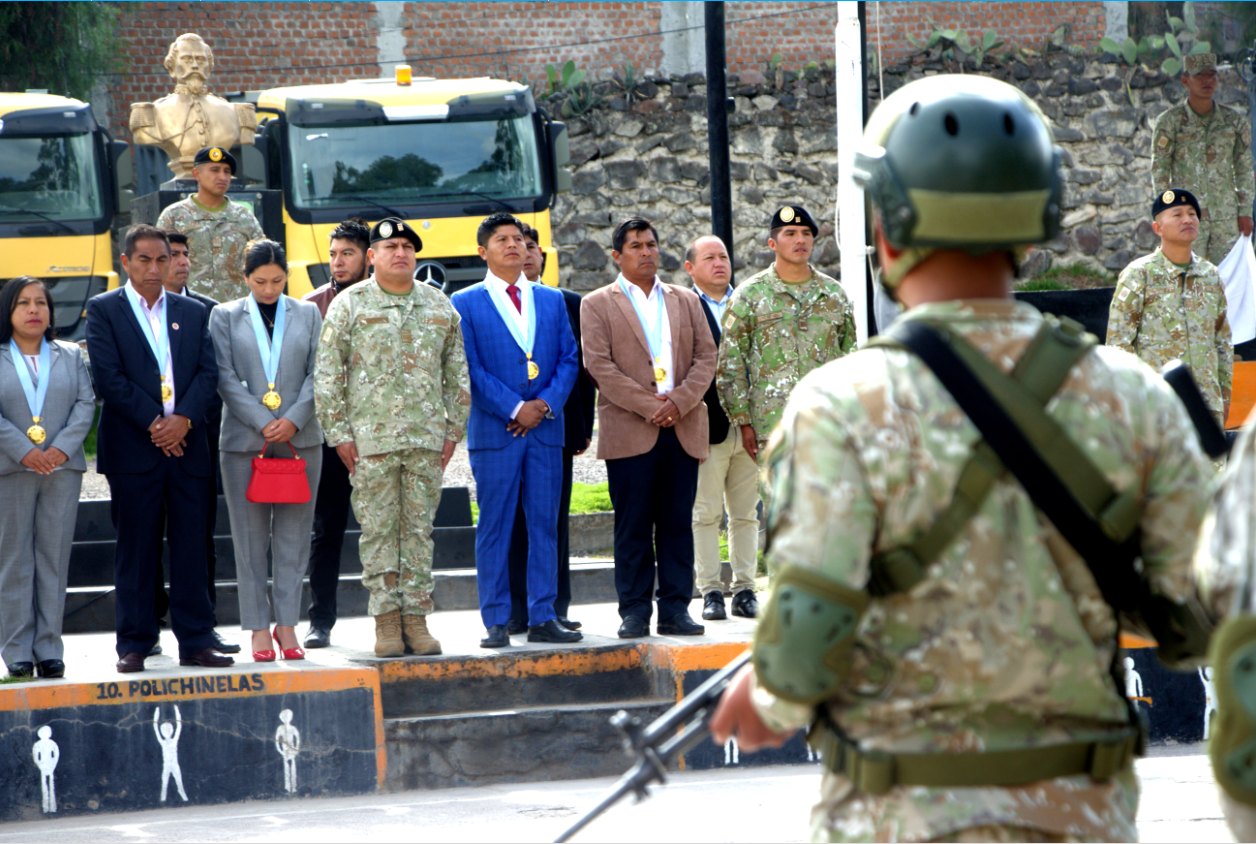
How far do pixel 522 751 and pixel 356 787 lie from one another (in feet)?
2.48

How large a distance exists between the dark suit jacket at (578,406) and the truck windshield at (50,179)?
8.90 meters

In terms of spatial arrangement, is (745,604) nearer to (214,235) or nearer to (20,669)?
(20,669)

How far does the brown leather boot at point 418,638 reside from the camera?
8047mm

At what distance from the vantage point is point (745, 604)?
9.03 meters

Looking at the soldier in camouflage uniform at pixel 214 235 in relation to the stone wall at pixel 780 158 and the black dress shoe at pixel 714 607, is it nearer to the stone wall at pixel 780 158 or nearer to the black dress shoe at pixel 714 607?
the black dress shoe at pixel 714 607

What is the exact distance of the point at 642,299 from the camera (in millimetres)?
8789

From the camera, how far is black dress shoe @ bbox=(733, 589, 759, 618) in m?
9.02

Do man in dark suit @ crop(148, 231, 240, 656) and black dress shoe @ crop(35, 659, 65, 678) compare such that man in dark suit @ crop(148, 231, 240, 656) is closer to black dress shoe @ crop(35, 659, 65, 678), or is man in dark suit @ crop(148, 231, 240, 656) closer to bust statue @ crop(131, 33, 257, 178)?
black dress shoe @ crop(35, 659, 65, 678)

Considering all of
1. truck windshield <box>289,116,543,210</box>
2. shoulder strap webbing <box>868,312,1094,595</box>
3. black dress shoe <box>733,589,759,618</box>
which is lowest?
black dress shoe <box>733,589,759,618</box>

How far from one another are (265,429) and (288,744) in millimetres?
1557

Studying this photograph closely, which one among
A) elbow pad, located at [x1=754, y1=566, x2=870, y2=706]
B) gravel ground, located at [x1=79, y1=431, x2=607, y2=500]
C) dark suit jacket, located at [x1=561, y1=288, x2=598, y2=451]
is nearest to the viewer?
elbow pad, located at [x1=754, y1=566, x2=870, y2=706]

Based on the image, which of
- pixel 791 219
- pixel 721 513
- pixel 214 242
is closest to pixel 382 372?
pixel 721 513

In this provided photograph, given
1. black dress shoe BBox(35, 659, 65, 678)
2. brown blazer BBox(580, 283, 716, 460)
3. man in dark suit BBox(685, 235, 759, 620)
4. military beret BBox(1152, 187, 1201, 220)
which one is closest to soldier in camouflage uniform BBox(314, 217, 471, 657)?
brown blazer BBox(580, 283, 716, 460)

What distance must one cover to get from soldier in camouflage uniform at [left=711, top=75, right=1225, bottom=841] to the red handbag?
225 inches
